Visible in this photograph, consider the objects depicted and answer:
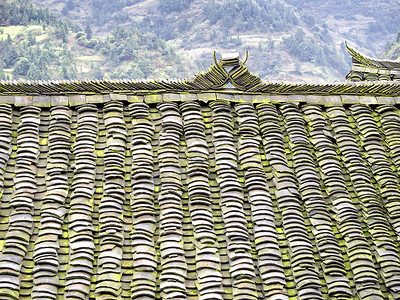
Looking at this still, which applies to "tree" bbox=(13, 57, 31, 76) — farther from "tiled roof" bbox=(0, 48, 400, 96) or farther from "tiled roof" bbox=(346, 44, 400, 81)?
"tiled roof" bbox=(0, 48, 400, 96)

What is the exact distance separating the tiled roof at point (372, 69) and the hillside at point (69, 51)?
289 feet

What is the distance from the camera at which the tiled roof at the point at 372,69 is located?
476 inches

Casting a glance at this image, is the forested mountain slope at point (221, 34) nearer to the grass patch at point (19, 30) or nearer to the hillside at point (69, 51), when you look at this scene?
the hillside at point (69, 51)

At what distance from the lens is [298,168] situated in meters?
8.23

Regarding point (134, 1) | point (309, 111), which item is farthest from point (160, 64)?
point (309, 111)

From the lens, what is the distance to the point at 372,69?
1220cm

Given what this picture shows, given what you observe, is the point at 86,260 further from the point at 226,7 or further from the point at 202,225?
the point at 226,7

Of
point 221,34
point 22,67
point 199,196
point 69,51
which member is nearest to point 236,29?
point 221,34

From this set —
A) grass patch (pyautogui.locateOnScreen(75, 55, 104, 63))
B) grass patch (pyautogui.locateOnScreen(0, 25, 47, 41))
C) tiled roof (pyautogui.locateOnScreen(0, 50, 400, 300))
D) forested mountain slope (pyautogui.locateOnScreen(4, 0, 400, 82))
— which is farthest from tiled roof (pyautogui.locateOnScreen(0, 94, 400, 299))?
grass patch (pyautogui.locateOnScreen(0, 25, 47, 41))

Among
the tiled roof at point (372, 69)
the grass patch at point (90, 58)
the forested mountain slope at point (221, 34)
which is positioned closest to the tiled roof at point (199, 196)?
the tiled roof at point (372, 69)

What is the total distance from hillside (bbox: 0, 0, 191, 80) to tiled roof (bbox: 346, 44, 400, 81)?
8823 cm

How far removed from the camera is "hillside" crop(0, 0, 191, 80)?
104 meters

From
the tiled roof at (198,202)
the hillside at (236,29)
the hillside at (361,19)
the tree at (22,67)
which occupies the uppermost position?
the tiled roof at (198,202)

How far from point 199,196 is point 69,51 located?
362ft
